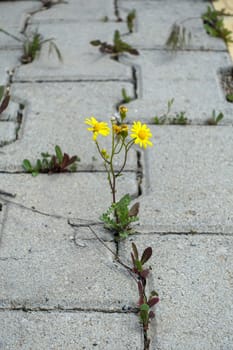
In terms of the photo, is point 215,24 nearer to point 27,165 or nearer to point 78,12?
point 78,12

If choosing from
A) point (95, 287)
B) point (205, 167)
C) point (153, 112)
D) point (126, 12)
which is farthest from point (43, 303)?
point (126, 12)

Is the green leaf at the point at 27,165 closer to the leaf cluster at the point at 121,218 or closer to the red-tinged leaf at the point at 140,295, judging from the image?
the leaf cluster at the point at 121,218

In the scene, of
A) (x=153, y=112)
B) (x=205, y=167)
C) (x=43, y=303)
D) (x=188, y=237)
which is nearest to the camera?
(x=43, y=303)

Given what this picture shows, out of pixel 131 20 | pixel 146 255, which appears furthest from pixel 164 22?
pixel 146 255

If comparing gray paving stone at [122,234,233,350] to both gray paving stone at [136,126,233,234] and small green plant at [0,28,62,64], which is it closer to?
gray paving stone at [136,126,233,234]

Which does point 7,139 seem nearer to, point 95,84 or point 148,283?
point 95,84

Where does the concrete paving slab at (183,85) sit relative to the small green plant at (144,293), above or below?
above

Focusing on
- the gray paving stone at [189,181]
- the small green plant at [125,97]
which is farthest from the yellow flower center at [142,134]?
the small green plant at [125,97]
